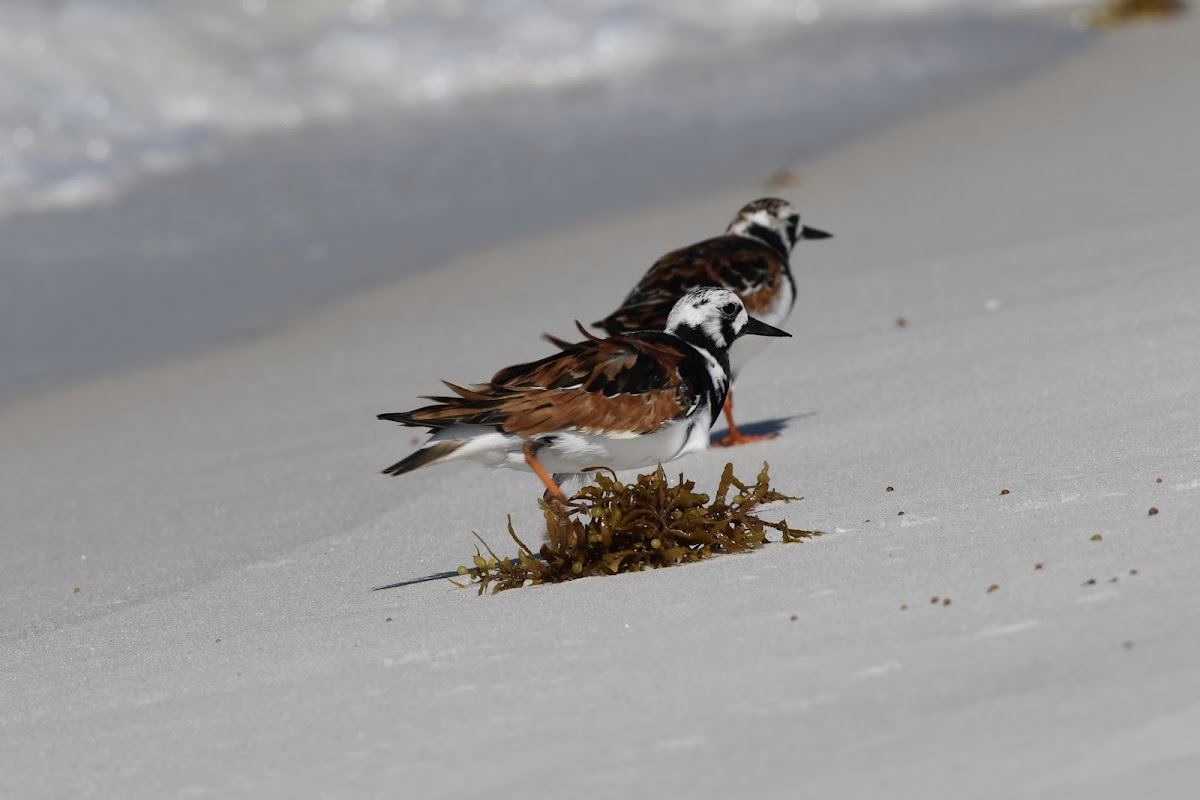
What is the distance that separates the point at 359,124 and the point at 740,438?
8.79 m

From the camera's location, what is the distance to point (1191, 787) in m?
2.80

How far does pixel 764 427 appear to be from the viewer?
22.2ft

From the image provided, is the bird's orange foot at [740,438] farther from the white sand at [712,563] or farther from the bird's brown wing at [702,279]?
the bird's brown wing at [702,279]

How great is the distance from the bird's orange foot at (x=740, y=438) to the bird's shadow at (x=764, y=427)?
0.04 feet

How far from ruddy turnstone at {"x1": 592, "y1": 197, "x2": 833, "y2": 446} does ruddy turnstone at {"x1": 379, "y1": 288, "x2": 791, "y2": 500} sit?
128cm

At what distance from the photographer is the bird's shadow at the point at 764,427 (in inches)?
261

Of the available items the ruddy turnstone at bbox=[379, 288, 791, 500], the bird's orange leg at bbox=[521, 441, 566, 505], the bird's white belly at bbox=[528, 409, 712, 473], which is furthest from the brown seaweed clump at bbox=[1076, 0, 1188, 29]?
the bird's orange leg at bbox=[521, 441, 566, 505]

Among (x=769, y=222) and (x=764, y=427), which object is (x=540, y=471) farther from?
(x=769, y=222)

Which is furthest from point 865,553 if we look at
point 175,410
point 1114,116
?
point 1114,116

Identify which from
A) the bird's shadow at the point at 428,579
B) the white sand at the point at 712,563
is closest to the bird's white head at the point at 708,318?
the white sand at the point at 712,563

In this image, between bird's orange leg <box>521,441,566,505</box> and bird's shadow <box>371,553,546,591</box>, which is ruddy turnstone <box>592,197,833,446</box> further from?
bird's shadow <box>371,553,546,591</box>

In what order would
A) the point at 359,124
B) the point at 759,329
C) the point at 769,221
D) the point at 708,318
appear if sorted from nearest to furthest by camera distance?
A: the point at 708,318 < the point at 759,329 < the point at 769,221 < the point at 359,124

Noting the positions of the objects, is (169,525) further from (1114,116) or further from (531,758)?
(1114,116)

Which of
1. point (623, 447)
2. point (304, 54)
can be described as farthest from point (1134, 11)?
point (623, 447)
